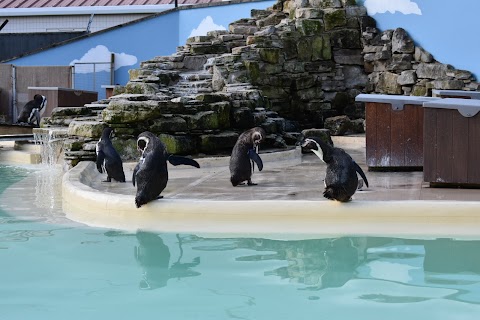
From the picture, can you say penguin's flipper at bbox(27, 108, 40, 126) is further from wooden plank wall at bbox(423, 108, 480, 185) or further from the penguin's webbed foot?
the penguin's webbed foot

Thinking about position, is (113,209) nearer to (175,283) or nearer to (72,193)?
(72,193)

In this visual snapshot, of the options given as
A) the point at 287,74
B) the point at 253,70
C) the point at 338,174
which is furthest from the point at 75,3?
the point at 338,174

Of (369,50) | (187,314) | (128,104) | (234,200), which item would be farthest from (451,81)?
(187,314)

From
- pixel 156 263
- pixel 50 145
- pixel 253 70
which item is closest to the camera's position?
pixel 156 263

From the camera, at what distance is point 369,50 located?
39.1ft

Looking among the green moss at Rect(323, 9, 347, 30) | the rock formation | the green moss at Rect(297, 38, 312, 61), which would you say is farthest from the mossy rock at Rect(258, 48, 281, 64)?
the green moss at Rect(323, 9, 347, 30)

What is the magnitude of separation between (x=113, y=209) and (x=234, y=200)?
917mm

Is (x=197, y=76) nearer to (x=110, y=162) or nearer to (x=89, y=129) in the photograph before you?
(x=89, y=129)

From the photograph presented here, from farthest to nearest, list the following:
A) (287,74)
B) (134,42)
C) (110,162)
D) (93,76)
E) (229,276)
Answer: (93,76) → (134,42) → (287,74) → (110,162) → (229,276)

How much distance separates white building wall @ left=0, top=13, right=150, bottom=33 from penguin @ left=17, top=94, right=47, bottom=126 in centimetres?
447

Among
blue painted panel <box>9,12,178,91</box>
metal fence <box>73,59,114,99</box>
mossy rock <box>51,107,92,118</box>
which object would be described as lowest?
mossy rock <box>51,107,92,118</box>

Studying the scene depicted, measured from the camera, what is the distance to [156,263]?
452 cm

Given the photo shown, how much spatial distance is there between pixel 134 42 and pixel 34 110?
301 cm

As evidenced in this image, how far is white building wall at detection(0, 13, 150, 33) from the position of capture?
1748 cm
